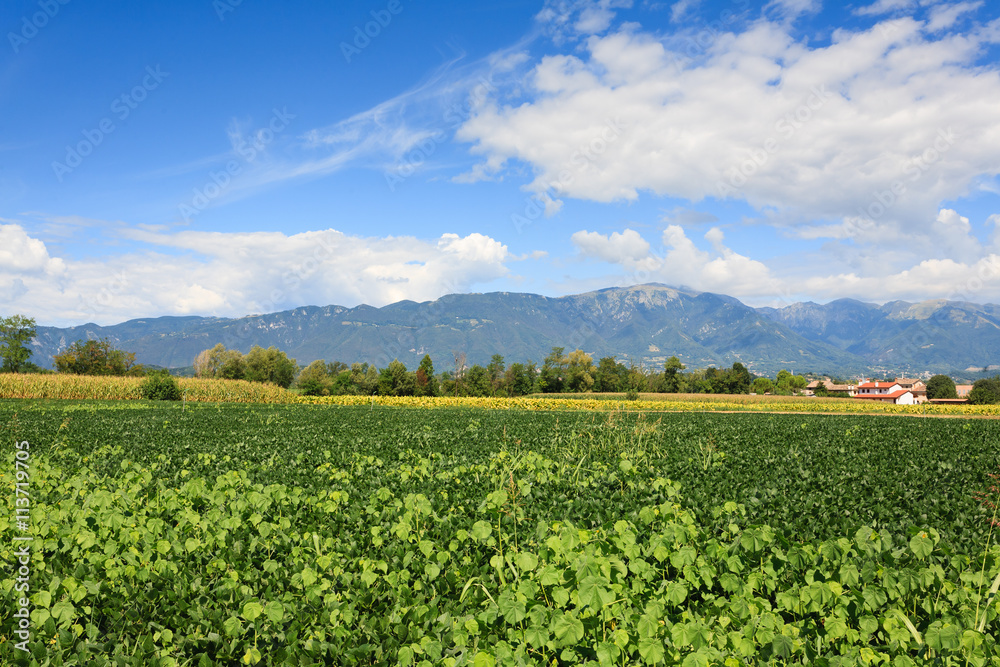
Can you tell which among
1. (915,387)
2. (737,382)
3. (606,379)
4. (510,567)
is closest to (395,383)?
(606,379)

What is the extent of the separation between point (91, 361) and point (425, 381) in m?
57.4

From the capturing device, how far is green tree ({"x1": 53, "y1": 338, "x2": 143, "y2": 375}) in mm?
87688

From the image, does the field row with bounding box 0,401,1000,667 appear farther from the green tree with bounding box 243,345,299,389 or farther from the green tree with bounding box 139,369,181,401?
the green tree with bounding box 243,345,299,389

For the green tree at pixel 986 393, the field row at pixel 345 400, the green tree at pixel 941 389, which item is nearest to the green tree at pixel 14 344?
the field row at pixel 345 400

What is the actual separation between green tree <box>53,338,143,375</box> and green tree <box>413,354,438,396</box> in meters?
47.2

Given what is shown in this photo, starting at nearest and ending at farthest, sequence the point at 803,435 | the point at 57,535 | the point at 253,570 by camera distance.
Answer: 1. the point at 253,570
2. the point at 57,535
3. the point at 803,435

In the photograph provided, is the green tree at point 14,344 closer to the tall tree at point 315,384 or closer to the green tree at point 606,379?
the tall tree at point 315,384

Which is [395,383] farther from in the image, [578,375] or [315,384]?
[578,375]

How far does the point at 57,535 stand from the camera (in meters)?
6.94

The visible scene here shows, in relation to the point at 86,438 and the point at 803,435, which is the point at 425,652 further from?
the point at 803,435

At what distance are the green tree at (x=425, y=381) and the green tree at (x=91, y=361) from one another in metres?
47.2

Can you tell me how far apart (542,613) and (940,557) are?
5.82 metres

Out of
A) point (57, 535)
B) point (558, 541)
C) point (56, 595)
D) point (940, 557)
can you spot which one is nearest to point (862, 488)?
point (940, 557)

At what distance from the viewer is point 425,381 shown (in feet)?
288
